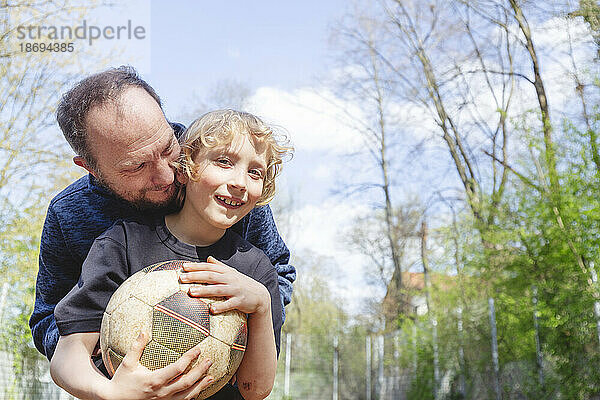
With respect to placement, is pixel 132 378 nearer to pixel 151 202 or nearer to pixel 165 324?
pixel 165 324

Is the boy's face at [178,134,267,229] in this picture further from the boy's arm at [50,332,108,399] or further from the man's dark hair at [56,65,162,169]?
the boy's arm at [50,332,108,399]

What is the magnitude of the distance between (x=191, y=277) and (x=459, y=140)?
18.7 m

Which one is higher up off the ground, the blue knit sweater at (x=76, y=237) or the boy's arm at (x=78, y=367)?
the blue knit sweater at (x=76, y=237)

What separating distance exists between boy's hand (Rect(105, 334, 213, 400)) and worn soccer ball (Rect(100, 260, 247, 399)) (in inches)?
1.0

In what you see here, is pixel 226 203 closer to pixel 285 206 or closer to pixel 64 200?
pixel 64 200

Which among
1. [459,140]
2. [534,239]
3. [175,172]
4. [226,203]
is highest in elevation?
[459,140]

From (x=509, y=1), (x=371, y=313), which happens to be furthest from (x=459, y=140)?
(x=371, y=313)

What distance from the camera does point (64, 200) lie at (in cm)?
248

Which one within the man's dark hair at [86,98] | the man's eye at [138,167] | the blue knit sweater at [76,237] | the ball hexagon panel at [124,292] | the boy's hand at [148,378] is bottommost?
the boy's hand at [148,378]

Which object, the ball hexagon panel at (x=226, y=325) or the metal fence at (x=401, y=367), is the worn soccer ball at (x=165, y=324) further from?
the metal fence at (x=401, y=367)

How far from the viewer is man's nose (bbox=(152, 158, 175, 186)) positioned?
86.0 inches

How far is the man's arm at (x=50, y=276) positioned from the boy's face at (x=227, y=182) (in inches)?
25.7

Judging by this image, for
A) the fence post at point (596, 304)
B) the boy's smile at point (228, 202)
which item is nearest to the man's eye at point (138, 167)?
the boy's smile at point (228, 202)

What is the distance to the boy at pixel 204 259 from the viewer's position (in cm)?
192
